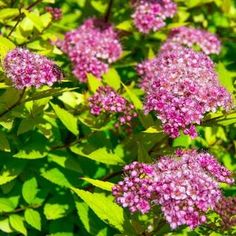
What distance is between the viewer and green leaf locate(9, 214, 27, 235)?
391 cm

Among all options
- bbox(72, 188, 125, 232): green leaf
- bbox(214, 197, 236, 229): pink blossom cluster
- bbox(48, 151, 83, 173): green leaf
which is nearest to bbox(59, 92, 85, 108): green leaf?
bbox(48, 151, 83, 173): green leaf

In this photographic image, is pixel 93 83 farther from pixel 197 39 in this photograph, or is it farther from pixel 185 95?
pixel 197 39

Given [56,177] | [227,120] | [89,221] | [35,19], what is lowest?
[89,221]

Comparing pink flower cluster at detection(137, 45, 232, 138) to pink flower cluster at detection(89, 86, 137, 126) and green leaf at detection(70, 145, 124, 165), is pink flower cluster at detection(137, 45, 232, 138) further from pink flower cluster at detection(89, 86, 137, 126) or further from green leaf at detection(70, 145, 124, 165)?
green leaf at detection(70, 145, 124, 165)

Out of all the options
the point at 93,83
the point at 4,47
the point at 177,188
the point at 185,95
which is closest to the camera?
the point at 177,188

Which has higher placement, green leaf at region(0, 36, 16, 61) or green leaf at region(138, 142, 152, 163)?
green leaf at region(0, 36, 16, 61)

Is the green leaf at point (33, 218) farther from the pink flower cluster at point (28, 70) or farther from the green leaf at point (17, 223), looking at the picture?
the pink flower cluster at point (28, 70)

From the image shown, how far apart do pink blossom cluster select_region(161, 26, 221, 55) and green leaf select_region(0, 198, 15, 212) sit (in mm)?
1919

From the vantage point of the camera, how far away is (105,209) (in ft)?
11.0

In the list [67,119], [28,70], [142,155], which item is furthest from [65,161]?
Answer: [28,70]

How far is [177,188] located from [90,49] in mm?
1839

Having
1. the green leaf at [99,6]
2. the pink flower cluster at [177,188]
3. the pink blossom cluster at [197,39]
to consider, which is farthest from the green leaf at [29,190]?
the green leaf at [99,6]

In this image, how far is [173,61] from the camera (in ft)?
12.8

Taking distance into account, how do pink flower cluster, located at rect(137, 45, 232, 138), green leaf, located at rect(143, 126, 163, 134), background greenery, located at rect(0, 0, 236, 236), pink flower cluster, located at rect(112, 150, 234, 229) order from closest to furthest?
pink flower cluster, located at rect(112, 150, 234, 229), pink flower cluster, located at rect(137, 45, 232, 138), green leaf, located at rect(143, 126, 163, 134), background greenery, located at rect(0, 0, 236, 236)
